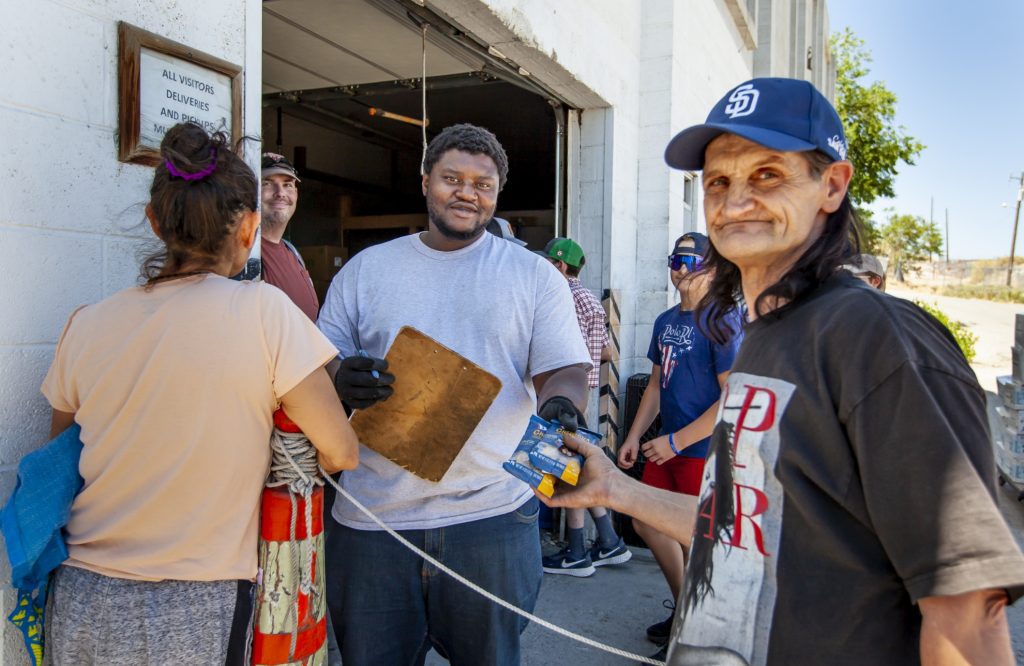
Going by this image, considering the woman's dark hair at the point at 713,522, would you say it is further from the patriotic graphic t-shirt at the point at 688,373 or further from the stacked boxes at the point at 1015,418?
the stacked boxes at the point at 1015,418

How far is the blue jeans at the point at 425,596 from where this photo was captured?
6.78 ft

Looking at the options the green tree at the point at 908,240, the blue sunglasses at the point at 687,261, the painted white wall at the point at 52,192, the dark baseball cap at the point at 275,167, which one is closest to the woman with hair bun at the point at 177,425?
the painted white wall at the point at 52,192

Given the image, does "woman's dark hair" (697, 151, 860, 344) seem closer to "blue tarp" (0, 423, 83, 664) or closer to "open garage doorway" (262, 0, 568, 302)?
"blue tarp" (0, 423, 83, 664)

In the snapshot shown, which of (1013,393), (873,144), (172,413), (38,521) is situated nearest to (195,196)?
(172,413)

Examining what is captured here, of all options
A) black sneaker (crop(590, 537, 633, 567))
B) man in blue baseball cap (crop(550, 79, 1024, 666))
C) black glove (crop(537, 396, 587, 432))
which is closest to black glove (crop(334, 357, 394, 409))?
black glove (crop(537, 396, 587, 432))

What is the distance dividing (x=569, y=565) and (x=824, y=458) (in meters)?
3.95

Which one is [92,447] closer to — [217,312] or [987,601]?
[217,312]

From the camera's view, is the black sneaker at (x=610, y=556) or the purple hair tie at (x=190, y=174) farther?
the black sneaker at (x=610, y=556)

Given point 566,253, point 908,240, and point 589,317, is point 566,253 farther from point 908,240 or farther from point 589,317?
point 908,240

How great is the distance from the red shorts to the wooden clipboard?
1.89 m

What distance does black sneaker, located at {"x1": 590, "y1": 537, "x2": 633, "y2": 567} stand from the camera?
4.99 meters

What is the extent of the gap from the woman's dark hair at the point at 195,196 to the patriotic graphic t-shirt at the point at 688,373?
259cm

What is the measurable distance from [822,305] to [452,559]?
133cm

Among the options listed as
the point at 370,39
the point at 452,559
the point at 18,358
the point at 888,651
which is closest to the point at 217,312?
the point at 18,358
